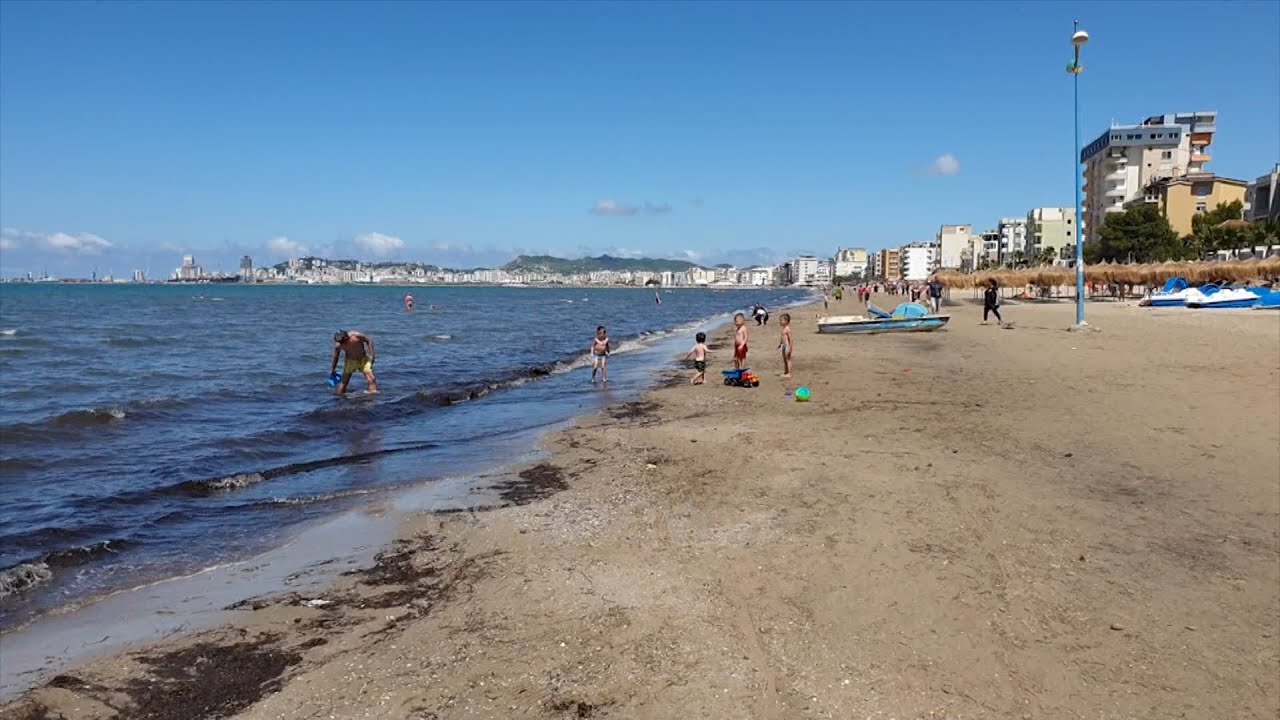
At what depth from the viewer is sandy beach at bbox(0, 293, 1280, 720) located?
3967mm

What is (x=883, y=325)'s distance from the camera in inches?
1144

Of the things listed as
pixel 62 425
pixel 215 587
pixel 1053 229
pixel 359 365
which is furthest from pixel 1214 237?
pixel 215 587

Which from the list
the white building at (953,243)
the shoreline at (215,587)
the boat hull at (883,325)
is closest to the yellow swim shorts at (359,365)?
the shoreline at (215,587)

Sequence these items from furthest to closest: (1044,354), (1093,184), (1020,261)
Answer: (1020,261), (1093,184), (1044,354)

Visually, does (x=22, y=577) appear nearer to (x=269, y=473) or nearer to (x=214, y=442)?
(x=269, y=473)

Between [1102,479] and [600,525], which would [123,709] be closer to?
[600,525]

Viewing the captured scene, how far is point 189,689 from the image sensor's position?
14.2 feet

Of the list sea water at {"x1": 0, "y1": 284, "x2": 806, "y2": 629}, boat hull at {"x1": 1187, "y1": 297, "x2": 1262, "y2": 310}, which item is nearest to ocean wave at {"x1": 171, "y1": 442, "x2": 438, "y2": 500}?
sea water at {"x1": 0, "y1": 284, "x2": 806, "y2": 629}

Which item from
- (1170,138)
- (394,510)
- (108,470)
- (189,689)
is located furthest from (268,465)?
(1170,138)

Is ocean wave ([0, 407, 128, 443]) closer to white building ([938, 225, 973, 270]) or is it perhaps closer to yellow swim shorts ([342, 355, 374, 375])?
yellow swim shorts ([342, 355, 374, 375])

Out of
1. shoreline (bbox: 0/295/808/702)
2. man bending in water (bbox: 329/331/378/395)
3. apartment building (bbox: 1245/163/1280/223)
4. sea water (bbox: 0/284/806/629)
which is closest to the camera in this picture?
shoreline (bbox: 0/295/808/702)

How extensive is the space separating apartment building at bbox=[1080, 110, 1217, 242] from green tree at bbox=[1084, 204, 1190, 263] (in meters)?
19.1

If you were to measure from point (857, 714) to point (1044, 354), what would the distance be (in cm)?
1841

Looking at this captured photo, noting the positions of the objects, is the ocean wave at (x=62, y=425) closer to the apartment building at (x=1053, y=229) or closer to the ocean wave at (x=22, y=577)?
the ocean wave at (x=22, y=577)
